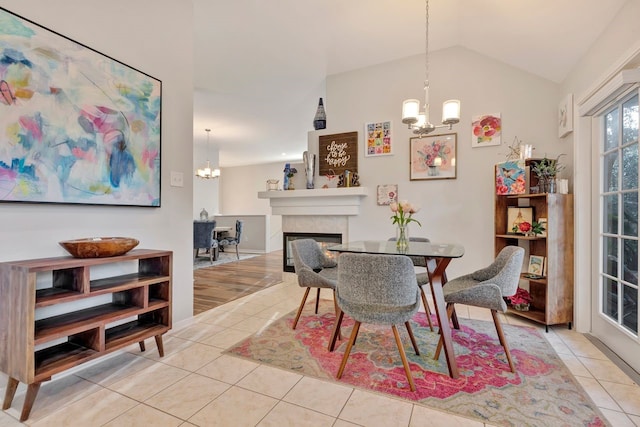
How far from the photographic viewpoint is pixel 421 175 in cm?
361

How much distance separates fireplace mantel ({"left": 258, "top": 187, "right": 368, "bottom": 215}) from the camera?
389cm

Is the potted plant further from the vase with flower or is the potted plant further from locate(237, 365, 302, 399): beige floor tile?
locate(237, 365, 302, 399): beige floor tile

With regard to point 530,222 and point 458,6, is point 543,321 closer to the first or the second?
point 530,222

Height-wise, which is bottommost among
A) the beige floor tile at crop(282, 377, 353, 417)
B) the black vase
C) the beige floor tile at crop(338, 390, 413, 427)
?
the beige floor tile at crop(282, 377, 353, 417)

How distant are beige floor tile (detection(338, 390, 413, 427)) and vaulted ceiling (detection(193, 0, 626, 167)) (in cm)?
286

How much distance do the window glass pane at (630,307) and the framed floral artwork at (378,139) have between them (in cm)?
251

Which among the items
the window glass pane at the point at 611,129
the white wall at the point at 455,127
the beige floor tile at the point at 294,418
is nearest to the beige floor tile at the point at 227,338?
the beige floor tile at the point at 294,418

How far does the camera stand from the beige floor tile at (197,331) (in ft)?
8.06

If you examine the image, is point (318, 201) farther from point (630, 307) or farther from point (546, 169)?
point (630, 307)

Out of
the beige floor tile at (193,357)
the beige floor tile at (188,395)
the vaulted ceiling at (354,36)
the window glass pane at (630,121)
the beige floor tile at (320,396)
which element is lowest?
the beige floor tile at (193,357)

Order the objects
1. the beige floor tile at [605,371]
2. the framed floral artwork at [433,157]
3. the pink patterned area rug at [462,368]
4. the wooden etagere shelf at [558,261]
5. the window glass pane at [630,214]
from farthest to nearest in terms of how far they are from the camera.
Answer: the framed floral artwork at [433,157], the wooden etagere shelf at [558,261], the window glass pane at [630,214], the beige floor tile at [605,371], the pink patterned area rug at [462,368]

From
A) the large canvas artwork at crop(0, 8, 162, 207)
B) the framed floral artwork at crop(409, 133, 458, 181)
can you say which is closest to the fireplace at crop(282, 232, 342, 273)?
the framed floral artwork at crop(409, 133, 458, 181)

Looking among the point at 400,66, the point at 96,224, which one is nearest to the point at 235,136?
the point at 400,66

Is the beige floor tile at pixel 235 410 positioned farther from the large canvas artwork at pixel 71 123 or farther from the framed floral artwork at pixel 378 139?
the framed floral artwork at pixel 378 139
